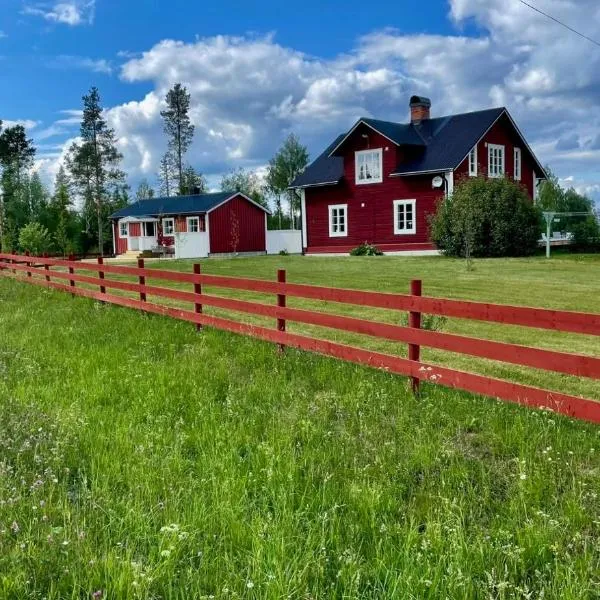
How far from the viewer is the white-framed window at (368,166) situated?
1222 inches

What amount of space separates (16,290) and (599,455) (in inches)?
586

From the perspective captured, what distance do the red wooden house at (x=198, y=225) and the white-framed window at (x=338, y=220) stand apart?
346 inches

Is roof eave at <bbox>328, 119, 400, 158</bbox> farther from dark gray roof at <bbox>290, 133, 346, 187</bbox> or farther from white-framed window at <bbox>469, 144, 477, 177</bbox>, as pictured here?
Result: white-framed window at <bbox>469, 144, 477, 177</bbox>

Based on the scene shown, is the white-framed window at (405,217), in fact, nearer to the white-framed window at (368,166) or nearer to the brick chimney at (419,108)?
the white-framed window at (368,166)

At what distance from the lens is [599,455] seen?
412cm

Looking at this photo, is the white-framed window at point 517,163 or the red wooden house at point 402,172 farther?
the white-framed window at point 517,163

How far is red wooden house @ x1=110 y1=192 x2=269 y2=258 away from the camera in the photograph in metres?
38.9

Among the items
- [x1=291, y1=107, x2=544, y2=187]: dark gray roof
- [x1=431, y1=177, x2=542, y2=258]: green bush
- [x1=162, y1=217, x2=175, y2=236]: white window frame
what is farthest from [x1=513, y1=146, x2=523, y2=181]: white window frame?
[x1=162, y1=217, x2=175, y2=236]: white window frame

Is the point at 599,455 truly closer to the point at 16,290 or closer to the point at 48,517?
the point at 48,517

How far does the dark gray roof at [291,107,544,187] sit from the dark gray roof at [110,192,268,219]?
8575 mm

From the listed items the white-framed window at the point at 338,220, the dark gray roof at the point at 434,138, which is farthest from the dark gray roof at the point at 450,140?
the white-framed window at the point at 338,220

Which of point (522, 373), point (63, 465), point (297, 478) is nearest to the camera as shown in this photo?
point (297, 478)

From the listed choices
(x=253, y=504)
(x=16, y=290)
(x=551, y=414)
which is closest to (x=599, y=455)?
(x=551, y=414)

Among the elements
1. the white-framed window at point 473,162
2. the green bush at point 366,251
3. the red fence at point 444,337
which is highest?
the white-framed window at point 473,162
